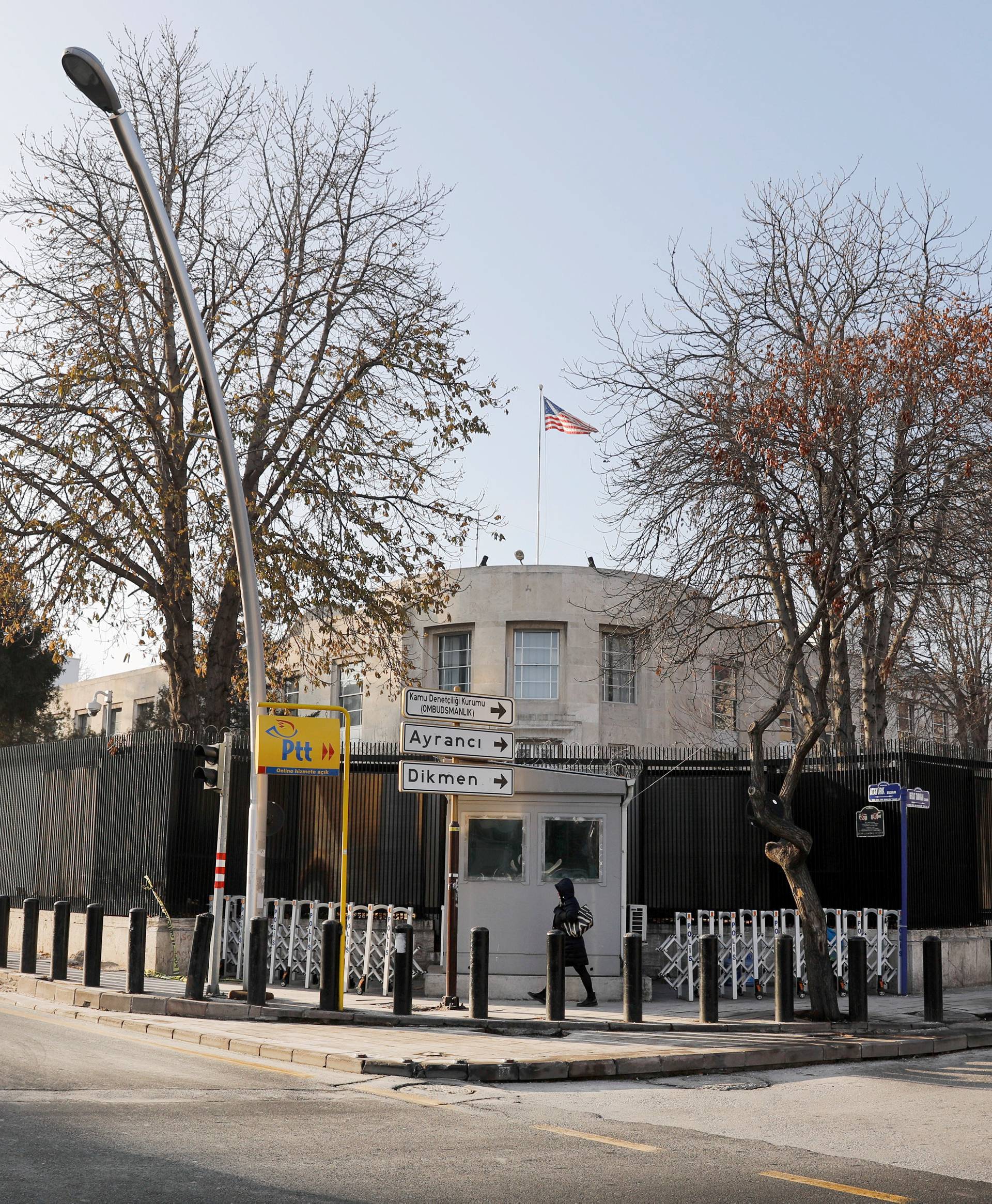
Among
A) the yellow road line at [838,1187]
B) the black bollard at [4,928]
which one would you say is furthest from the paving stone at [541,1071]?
the black bollard at [4,928]

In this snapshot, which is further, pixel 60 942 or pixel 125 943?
pixel 125 943

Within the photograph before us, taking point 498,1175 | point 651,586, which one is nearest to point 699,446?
point 651,586

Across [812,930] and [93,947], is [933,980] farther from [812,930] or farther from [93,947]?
[93,947]

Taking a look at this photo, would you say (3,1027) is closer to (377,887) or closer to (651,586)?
(377,887)

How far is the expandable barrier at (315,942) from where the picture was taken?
1661 centimetres

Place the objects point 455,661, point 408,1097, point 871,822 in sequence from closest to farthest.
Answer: point 408,1097 → point 871,822 → point 455,661

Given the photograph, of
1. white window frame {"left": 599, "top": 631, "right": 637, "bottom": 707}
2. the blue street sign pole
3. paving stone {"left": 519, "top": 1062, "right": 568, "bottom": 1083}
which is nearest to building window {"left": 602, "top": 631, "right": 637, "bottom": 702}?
white window frame {"left": 599, "top": 631, "right": 637, "bottom": 707}

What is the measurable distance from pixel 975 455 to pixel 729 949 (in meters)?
7.29

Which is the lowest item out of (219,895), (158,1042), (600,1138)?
(158,1042)

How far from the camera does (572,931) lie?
15.2 meters

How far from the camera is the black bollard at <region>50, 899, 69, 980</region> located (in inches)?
650

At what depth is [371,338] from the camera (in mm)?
22078

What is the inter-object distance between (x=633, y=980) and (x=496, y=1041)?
6.33 ft

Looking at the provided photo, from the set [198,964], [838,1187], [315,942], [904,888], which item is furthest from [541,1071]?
[904,888]
